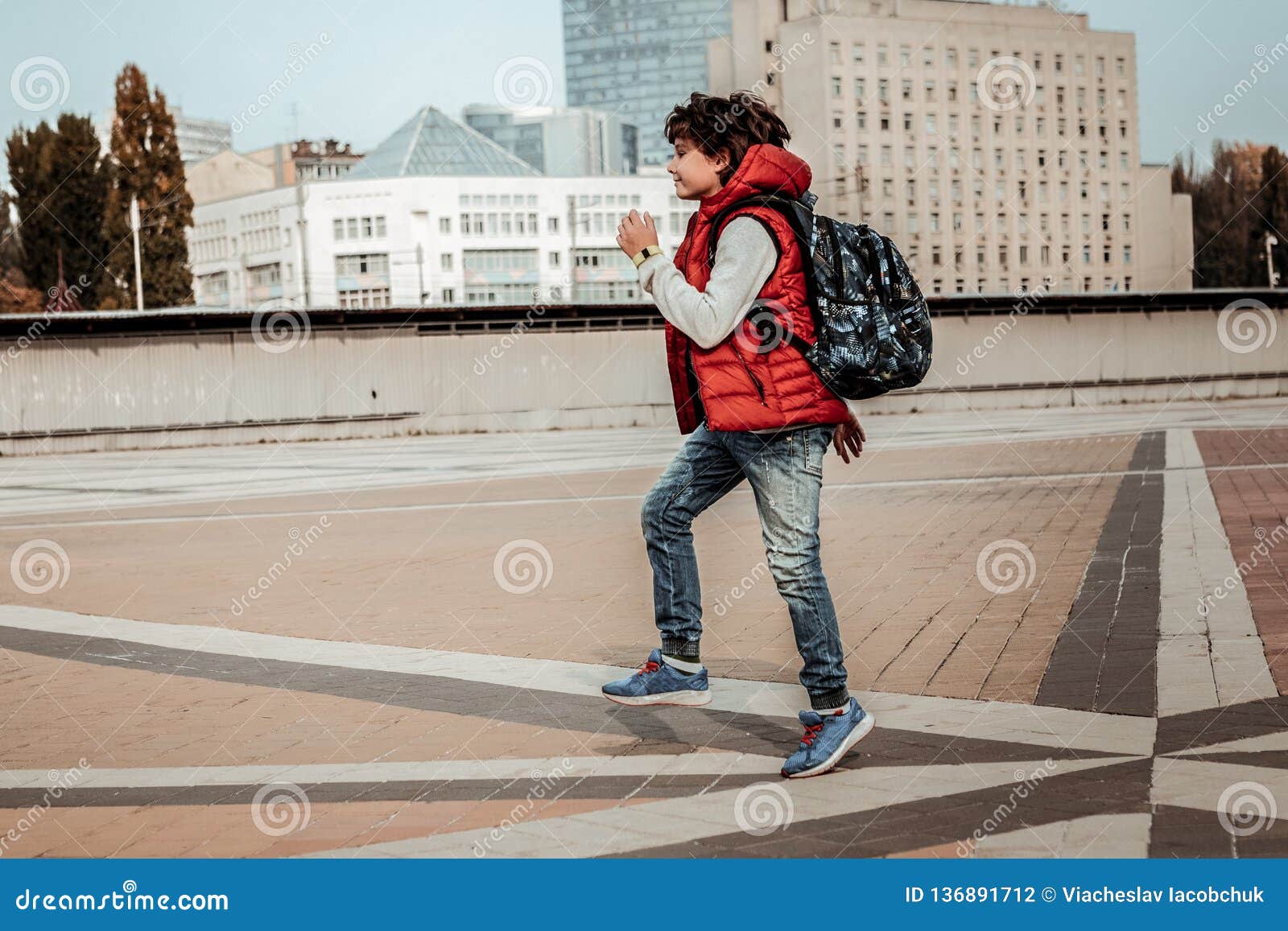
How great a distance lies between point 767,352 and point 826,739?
3.94 ft

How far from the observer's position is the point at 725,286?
474 centimetres

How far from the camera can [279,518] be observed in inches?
588

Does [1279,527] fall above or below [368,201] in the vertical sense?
below

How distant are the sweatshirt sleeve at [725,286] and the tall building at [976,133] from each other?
101 metres

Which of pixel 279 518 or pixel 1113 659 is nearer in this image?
pixel 1113 659

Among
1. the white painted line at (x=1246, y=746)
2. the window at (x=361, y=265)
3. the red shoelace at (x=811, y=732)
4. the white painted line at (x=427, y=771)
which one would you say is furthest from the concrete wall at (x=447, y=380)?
the window at (x=361, y=265)

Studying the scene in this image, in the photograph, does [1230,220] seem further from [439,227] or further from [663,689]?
[663,689]

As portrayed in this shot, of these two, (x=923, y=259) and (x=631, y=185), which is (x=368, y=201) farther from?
(x=923, y=259)

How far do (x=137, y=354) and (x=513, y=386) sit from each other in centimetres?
983

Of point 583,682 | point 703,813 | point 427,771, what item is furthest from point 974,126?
point 703,813

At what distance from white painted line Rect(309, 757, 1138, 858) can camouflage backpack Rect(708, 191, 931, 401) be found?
3.80 feet

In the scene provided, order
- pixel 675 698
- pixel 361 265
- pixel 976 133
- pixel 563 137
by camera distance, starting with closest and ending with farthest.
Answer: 1. pixel 675 698
2. pixel 361 265
3. pixel 976 133
4. pixel 563 137

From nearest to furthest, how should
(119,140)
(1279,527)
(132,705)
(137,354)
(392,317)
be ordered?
(132,705) → (1279,527) → (137,354) → (392,317) → (119,140)

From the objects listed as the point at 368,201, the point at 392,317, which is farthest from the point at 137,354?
the point at 368,201
